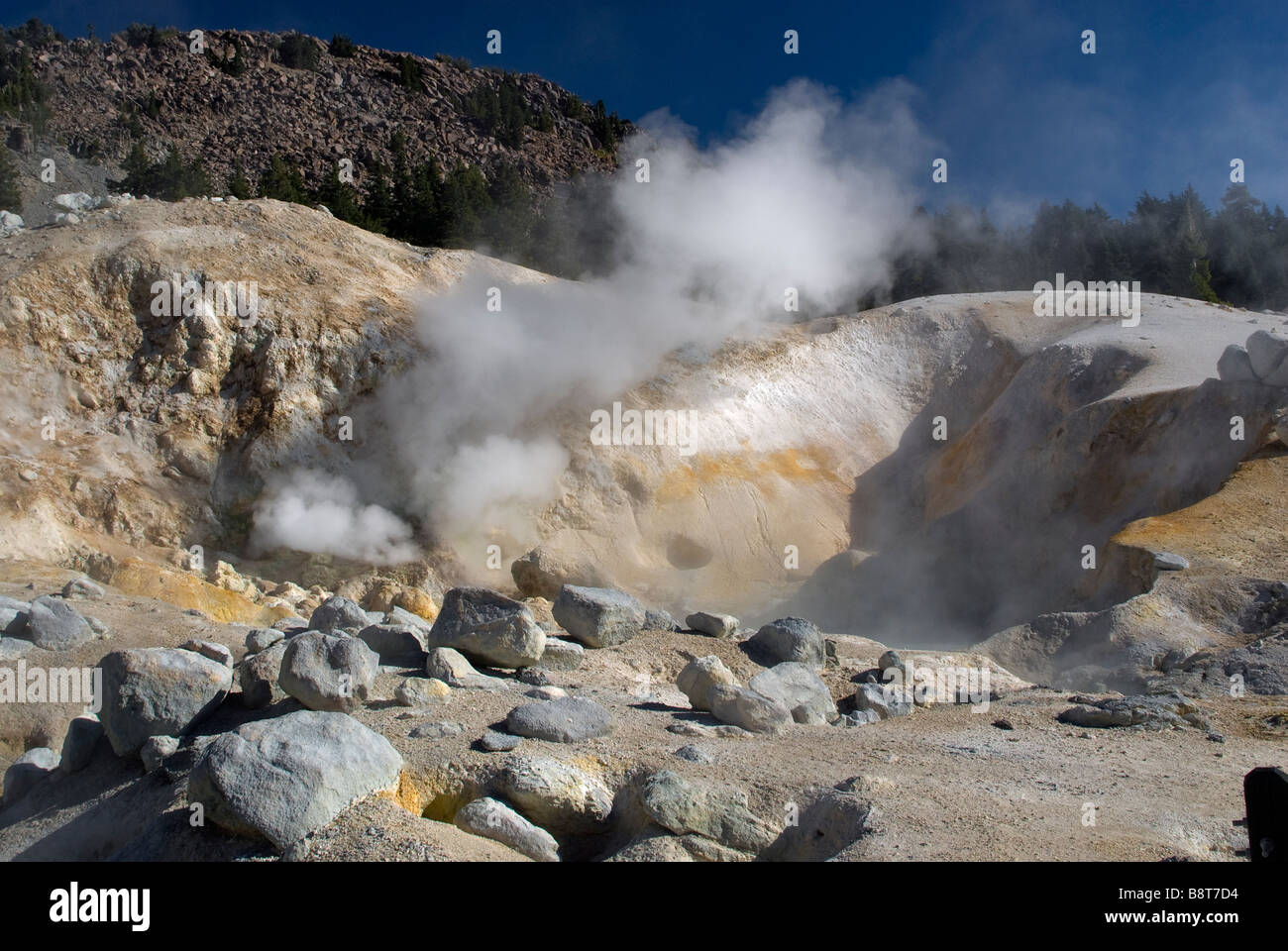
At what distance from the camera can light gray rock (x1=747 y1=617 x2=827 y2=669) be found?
858 cm

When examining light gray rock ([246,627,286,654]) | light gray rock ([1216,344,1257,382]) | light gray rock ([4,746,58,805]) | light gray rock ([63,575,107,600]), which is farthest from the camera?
light gray rock ([1216,344,1257,382])

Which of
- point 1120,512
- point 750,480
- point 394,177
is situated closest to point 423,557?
point 750,480

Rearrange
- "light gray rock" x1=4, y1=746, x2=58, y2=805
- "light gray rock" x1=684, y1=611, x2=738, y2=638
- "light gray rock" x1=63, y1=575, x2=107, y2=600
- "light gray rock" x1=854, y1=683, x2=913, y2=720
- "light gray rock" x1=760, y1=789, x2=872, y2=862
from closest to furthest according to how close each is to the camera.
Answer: "light gray rock" x1=760, y1=789, x2=872, y2=862
"light gray rock" x1=4, y1=746, x2=58, y2=805
"light gray rock" x1=854, y1=683, x2=913, y2=720
"light gray rock" x1=684, y1=611, x2=738, y2=638
"light gray rock" x1=63, y1=575, x2=107, y2=600

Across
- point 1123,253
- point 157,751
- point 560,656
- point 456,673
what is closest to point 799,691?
point 560,656

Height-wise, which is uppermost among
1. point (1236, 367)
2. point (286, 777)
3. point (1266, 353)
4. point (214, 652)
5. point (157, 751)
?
point (1266, 353)

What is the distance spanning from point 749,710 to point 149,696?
11.9 feet

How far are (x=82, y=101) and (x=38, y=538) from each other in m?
51.6

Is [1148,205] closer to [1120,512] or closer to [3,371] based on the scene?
[1120,512]

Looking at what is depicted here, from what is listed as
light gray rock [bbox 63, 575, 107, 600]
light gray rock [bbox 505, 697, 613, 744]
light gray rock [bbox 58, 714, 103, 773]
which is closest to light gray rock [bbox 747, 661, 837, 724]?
light gray rock [bbox 505, 697, 613, 744]

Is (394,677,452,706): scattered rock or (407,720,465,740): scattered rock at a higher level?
(394,677,452,706): scattered rock

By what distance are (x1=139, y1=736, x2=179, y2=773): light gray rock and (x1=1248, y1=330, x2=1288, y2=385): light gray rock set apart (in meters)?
15.5

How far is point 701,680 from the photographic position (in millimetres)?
6863

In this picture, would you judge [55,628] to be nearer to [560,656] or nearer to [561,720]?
[560,656]

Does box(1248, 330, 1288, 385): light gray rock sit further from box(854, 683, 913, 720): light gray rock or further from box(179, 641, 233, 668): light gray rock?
box(179, 641, 233, 668): light gray rock
